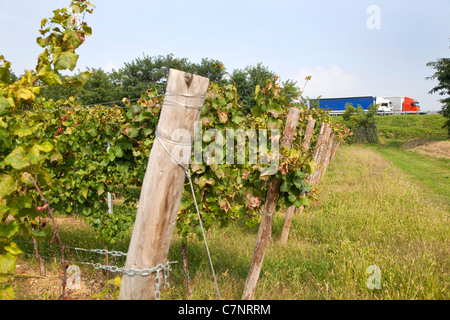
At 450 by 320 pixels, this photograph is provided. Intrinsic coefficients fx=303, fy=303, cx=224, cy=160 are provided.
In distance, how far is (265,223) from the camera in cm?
258

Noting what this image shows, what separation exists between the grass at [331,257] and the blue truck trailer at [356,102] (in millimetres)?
37209

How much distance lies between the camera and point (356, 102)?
40.4 metres

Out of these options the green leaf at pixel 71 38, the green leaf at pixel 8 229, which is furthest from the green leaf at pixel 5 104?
the green leaf at pixel 8 229

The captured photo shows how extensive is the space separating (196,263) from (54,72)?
2.64 meters

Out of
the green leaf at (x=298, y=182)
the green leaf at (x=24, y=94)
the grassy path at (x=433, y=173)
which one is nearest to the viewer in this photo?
the green leaf at (x=24, y=94)

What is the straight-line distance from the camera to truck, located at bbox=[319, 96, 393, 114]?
132ft

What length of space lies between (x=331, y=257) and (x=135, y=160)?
2566 millimetres

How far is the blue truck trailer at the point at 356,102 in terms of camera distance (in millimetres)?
40250

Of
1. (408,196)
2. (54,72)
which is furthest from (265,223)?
(408,196)

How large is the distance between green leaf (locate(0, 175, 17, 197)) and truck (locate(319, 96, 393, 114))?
1595 inches

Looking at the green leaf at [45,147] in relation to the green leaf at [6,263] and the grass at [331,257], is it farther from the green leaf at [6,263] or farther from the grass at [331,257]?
the grass at [331,257]

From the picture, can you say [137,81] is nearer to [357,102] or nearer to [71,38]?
[357,102]

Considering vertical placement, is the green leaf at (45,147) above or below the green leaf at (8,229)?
above

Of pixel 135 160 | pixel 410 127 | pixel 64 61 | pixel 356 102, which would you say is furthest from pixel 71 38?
pixel 356 102
